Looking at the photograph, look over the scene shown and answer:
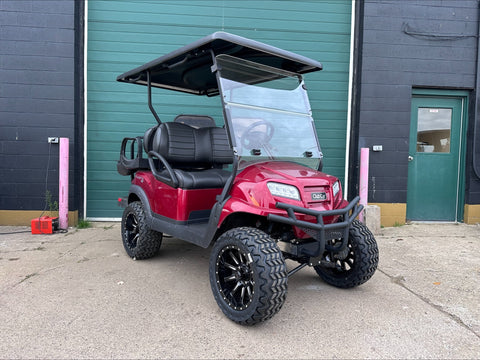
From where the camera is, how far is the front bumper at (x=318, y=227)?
2248 millimetres

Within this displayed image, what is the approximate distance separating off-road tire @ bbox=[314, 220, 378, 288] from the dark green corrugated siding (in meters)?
3.54

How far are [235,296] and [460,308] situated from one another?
1.86 meters

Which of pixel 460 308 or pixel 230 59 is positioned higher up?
pixel 230 59

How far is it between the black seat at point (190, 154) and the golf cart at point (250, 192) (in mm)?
12

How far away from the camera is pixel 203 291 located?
9.57 ft

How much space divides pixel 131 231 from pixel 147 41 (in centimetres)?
364

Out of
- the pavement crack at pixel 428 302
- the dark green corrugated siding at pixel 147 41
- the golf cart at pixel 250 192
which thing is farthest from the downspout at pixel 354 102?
the golf cart at pixel 250 192

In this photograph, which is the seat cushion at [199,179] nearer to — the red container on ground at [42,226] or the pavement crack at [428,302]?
the pavement crack at [428,302]

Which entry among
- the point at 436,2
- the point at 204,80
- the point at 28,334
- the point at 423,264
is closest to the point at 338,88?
the point at 436,2

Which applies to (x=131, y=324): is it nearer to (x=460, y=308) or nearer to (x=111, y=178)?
(x=460, y=308)

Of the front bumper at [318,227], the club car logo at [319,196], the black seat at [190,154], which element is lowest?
the front bumper at [318,227]

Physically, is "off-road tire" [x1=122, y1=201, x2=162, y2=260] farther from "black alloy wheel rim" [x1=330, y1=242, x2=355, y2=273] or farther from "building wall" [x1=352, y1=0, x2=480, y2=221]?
"building wall" [x1=352, y1=0, x2=480, y2=221]

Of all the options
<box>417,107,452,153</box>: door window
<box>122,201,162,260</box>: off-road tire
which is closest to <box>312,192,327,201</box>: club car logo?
<box>122,201,162,260</box>: off-road tire

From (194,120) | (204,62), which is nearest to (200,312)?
(204,62)
